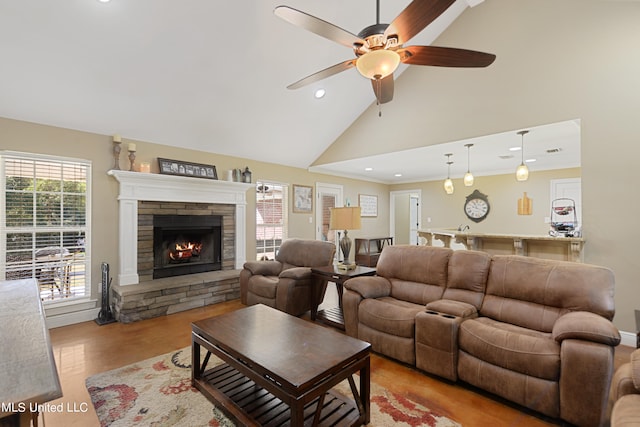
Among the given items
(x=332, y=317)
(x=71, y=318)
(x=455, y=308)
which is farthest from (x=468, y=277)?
(x=71, y=318)

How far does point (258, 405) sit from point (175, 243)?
339 cm

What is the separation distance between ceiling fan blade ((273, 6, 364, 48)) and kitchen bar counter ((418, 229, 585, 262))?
337cm

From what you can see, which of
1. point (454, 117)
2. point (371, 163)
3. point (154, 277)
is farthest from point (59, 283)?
point (454, 117)

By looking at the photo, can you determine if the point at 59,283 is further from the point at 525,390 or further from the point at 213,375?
the point at 525,390

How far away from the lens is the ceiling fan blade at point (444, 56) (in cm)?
204

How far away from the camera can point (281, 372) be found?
1.60 meters

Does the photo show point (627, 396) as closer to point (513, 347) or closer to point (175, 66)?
point (513, 347)

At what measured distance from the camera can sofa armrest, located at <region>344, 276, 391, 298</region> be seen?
9.93 feet

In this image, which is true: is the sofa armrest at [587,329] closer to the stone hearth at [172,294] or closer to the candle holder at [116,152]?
the stone hearth at [172,294]

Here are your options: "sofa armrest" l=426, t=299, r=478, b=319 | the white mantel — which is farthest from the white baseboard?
"sofa armrest" l=426, t=299, r=478, b=319

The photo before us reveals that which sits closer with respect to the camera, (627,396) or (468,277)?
(627,396)

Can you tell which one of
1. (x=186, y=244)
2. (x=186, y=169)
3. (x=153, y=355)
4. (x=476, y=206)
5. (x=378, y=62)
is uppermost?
(x=378, y=62)

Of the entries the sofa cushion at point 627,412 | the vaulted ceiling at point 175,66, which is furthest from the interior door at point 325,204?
the sofa cushion at point 627,412

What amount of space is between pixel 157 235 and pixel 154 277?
0.60m
